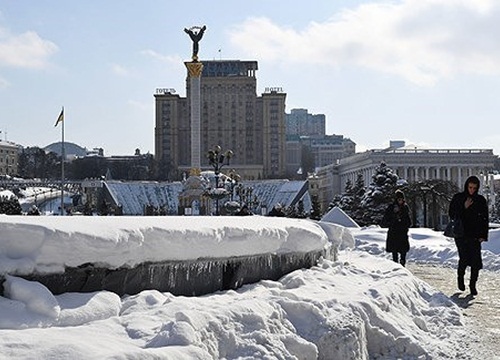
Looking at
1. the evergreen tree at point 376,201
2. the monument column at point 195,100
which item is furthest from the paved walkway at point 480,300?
the monument column at point 195,100

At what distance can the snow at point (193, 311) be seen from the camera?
3730 millimetres

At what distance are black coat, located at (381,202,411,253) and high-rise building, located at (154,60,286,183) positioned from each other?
132325mm

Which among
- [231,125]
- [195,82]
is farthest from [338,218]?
[231,125]

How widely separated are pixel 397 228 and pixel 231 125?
135426 mm

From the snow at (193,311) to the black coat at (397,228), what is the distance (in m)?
5.51

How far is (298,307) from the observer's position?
5023 millimetres

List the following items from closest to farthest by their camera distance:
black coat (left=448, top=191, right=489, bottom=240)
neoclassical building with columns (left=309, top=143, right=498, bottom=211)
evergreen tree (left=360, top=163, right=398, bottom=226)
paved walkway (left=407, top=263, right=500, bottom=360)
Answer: paved walkway (left=407, top=263, right=500, bottom=360), black coat (left=448, top=191, right=489, bottom=240), evergreen tree (left=360, top=163, right=398, bottom=226), neoclassical building with columns (left=309, top=143, right=498, bottom=211)

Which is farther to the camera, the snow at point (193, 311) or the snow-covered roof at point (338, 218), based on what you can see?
the snow-covered roof at point (338, 218)

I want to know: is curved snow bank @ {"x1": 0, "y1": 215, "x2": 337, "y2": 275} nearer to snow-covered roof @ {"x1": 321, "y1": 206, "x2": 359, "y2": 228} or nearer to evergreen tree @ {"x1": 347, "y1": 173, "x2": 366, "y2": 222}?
snow-covered roof @ {"x1": 321, "y1": 206, "x2": 359, "y2": 228}

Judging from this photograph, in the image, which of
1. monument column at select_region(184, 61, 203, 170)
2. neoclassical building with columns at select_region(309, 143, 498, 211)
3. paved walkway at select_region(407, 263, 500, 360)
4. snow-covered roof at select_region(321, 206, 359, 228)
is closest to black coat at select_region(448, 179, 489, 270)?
paved walkway at select_region(407, 263, 500, 360)

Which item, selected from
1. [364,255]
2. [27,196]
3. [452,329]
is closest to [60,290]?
[452,329]

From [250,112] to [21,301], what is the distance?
475ft

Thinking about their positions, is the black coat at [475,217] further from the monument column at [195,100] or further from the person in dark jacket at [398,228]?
the monument column at [195,100]

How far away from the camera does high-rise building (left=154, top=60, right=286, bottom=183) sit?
481 ft
